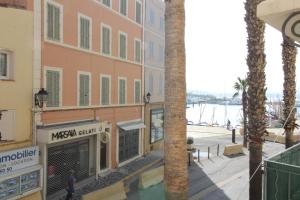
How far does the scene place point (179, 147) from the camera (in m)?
9.59

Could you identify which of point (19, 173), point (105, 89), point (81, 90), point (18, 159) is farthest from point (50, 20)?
point (19, 173)

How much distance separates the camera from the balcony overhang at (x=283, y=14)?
5078mm

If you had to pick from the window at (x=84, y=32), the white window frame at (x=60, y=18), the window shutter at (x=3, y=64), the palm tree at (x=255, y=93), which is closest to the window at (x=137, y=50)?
the window at (x=84, y=32)

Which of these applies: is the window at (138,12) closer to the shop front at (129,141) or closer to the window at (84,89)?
the shop front at (129,141)

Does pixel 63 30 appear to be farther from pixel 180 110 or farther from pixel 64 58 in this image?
pixel 180 110

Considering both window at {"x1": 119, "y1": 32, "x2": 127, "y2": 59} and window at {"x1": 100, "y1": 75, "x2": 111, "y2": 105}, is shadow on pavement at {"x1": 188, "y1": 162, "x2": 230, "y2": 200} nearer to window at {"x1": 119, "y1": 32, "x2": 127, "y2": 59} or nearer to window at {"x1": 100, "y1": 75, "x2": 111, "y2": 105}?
window at {"x1": 100, "y1": 75, "x2": 111, "y2": 105}

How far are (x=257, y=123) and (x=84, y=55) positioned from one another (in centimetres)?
1141

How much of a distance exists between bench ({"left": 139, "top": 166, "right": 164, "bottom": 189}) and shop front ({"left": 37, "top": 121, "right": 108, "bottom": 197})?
11.9ft

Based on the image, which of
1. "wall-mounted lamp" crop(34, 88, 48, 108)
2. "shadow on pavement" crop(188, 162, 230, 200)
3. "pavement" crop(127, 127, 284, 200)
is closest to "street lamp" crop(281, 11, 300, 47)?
"pavement" crop(127, 127, 284, 200)

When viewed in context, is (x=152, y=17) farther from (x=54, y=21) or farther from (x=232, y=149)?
(x=54, y=21)

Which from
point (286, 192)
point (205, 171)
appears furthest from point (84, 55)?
point (286, 192)

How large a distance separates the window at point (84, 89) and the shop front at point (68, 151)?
125 centimetres

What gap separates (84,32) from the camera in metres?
22.1

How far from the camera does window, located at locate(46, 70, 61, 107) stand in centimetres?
1894
